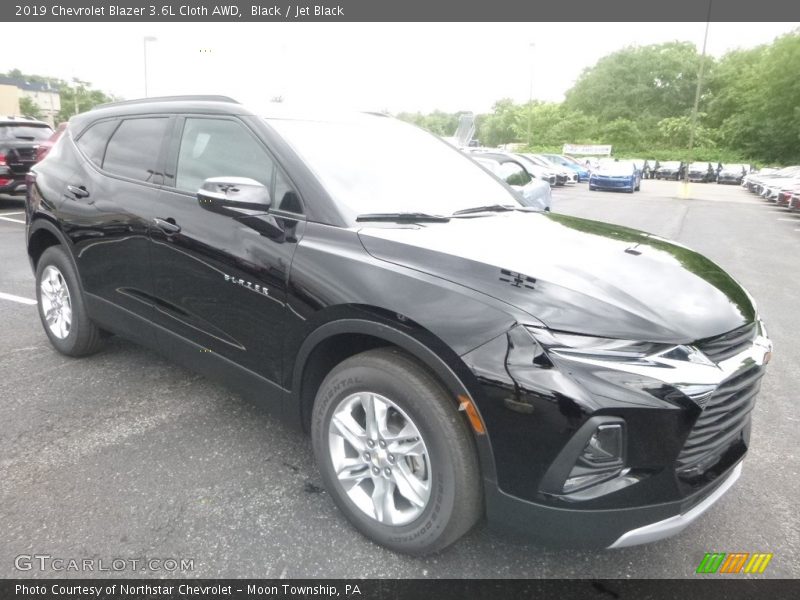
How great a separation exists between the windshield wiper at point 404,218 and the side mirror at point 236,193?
17.0 inches

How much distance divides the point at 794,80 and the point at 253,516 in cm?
6291

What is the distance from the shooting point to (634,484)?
1.78 m

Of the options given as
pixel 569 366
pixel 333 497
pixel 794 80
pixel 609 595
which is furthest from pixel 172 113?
pixel 794 80

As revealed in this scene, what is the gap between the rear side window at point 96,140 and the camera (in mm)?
3576

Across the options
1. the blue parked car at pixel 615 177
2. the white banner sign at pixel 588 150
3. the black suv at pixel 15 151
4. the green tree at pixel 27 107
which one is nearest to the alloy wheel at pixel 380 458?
the black suv at pixel 15 151

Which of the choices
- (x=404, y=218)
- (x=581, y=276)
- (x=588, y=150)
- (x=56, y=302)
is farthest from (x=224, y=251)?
(x=588, y=150)

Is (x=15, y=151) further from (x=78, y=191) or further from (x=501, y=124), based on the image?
(x=501, y=124)

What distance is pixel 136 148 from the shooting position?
10.9ft

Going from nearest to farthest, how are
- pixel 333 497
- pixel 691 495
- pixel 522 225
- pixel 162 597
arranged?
pixel 691 495, pixel 162 597, pixel 333 497, pixel 522 225

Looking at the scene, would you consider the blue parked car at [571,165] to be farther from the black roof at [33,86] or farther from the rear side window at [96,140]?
the black roof at [33,86]

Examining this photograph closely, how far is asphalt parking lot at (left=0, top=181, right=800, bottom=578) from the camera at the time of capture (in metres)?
2.19

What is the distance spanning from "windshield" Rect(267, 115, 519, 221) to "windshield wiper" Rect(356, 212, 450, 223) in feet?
0.12

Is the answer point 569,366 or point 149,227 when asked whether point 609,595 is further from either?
point 149,227

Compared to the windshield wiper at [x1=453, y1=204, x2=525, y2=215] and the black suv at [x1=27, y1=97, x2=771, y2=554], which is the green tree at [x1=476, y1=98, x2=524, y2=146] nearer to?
the windshield wiper at [x1=453, y1=204, x2=525, y2=215]
